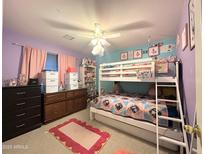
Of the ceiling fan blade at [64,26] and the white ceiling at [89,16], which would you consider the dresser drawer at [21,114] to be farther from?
the ceiling fan blade at [64,26]

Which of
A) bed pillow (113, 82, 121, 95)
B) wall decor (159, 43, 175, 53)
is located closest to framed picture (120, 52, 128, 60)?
bed pillow (113, 82, 121, 95)

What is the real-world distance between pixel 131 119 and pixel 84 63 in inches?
123

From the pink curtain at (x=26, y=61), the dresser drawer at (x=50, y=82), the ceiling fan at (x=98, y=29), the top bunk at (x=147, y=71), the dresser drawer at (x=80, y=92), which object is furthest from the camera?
the dresser drawer at (x=80, y=92)

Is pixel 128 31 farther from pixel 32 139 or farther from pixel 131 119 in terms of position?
pixel 32 139

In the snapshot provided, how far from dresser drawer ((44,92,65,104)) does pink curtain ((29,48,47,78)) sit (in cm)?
77

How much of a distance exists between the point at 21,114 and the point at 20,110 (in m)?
A: 0.10

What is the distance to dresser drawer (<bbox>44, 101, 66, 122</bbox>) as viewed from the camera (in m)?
2.97

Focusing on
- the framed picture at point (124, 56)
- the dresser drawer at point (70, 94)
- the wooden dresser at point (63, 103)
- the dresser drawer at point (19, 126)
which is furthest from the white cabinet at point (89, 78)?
the dresser drawer at point (19, 126)

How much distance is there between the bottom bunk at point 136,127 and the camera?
183 centimetres

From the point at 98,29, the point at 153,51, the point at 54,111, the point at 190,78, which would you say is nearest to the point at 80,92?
the point at 54,111

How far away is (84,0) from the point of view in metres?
1.61

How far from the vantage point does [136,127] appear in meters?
2.30

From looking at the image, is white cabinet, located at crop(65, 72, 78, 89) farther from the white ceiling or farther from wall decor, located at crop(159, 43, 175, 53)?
wall decor, located at crop(159, 43, 175, 53)

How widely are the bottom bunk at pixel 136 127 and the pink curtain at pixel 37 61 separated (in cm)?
199
